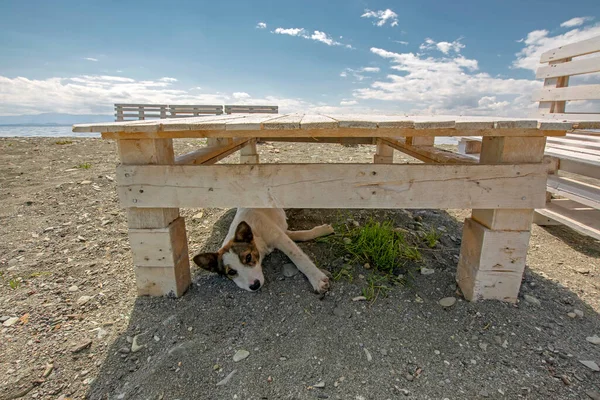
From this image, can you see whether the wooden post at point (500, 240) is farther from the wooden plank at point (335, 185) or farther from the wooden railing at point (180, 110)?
the wooden railing at point (180, 110)

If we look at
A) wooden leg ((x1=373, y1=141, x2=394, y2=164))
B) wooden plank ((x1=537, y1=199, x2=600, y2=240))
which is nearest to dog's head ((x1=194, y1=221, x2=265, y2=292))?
wooden leg ((x1=373, y1=141, x2=394, y2=164))

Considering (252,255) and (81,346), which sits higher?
(252,255)

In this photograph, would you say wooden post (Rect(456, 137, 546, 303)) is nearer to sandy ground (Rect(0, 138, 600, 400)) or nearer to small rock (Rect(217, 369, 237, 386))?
sandy ground (Rect(0, 138, 600, 400))

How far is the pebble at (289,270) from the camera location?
9.04ft

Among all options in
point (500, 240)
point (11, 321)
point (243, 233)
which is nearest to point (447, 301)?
point (500, 240)

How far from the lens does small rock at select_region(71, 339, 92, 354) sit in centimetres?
207

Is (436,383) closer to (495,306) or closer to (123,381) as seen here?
(495,306)

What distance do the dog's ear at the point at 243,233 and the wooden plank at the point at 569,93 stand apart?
5.36 metres

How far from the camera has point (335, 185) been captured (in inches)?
84.1

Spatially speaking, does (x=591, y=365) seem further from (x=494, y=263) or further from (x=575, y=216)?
(x=575, y=216)

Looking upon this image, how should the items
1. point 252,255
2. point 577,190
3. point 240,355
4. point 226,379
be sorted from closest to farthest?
1. point 226,379
2. point 240,355
3. point 252,255
4. point 577,190

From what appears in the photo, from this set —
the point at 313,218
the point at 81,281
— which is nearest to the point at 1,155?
the point at 81,281

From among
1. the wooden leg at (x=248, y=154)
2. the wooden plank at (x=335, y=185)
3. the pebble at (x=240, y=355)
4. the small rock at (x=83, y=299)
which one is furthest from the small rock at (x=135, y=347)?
the wooden leg at (x=248, y=154)

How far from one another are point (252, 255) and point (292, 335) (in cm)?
83
